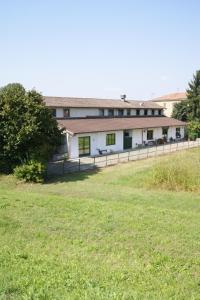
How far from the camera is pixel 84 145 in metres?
35.5

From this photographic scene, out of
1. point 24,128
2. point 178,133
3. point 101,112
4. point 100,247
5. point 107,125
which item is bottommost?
point 100,247

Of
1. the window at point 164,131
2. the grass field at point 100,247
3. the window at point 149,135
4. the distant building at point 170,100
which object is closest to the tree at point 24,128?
the grass field at point 100,247

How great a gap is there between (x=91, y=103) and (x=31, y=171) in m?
21.4

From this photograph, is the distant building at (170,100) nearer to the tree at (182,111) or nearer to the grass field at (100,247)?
the tree at (182,111)

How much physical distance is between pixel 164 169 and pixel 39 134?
8667mm

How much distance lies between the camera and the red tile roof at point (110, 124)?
117 ft

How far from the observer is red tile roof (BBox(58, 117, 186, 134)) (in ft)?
117

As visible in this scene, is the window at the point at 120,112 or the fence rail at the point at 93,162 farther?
the window at the point at 120,112

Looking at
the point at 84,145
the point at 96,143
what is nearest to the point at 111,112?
the point at 96,143

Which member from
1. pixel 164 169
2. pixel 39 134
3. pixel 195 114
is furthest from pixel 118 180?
pixel 195 114

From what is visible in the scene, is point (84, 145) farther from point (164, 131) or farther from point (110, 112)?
point (164, 131)

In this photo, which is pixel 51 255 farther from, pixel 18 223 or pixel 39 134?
pixel 39 134

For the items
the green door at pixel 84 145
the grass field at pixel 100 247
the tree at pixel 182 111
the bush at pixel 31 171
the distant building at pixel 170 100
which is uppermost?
Answer: the distant building at pixel 170 100

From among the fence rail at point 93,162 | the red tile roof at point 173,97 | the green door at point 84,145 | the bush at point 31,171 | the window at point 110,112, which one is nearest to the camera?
the bush at point 31,171
